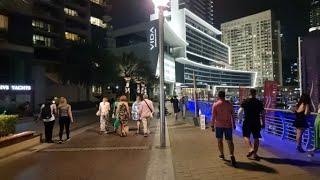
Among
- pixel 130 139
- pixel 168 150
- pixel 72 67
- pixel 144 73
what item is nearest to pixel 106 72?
pixel 72 67

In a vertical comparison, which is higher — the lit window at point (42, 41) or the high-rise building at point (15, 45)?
the lit window at point (42, 41)

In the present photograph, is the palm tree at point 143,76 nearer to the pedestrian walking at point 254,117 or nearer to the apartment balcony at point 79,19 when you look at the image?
the apartment balcony at point 79,19

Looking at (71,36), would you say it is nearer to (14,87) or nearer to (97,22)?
(97,22)

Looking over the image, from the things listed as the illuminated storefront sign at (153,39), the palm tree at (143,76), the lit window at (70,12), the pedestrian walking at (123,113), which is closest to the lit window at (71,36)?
the lit window at (70,12)

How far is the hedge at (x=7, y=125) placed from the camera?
14.5 meters

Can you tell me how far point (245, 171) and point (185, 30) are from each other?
158029 millimetres

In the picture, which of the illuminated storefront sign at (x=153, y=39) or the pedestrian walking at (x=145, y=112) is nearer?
the pedestrian walking at (x=145, y=112)

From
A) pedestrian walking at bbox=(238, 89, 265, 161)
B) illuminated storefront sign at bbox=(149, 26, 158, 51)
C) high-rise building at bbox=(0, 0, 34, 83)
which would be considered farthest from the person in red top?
illuminated storefront sign at bbox=(149, 26, 158, 51)

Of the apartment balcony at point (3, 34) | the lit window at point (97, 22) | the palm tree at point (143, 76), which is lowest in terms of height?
the palm tree at point (143, 76)

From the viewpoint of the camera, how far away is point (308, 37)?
12.2 m

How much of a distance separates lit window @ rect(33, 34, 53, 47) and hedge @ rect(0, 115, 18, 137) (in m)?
61.3

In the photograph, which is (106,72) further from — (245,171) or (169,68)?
(169,68)

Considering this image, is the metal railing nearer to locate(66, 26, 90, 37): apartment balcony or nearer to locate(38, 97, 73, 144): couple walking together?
locate(38, 97, 73, 144): couple walking together

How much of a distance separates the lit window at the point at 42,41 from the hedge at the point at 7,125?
61.3m
